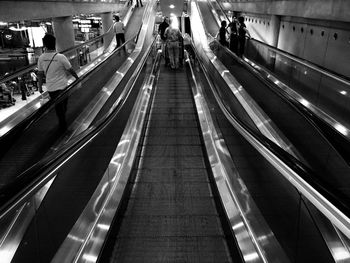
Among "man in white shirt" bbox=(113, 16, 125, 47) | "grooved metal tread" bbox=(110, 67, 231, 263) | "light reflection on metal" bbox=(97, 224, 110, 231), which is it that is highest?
"man in white shirt" bbox=(113, 16, 125, 47)

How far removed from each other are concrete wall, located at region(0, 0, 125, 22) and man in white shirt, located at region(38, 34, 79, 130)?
18.9 feet

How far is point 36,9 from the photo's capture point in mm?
10969

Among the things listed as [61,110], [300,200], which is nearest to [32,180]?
[300,200]

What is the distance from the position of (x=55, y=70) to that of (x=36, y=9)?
752cm

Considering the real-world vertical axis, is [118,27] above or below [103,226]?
above

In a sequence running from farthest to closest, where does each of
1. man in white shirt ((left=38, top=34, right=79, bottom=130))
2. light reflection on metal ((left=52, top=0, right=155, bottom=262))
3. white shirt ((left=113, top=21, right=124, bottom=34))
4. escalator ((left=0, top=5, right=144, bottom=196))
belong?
white shirt ((left=113, top=21, right=124, bottom=34))
man in white shirt ((left=38, top=34, right=79, bottom=130))
escalator ((left=0, top=5, right=144, bottom=196))
light reflection on metal ((left=52, top=0, right=155, bottom=262))

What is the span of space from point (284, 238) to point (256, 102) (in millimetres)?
3672

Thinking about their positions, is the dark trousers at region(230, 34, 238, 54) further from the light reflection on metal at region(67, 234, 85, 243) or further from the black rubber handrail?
the light reflection on metal at region(67, 234, 85, 243)

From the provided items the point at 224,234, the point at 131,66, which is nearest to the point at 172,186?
the point at 224,234

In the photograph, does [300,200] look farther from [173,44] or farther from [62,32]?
[62,32]

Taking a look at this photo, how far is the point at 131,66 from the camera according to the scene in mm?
8758

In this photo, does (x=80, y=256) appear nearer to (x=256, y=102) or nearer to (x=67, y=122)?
(x=67, y=122)

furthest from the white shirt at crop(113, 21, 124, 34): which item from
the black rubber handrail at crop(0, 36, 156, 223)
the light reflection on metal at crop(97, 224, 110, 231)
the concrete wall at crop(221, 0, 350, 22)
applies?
the light reflection on metal at crop(97, 224, 110, 231)

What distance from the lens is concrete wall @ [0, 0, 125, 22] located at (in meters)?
9.36
